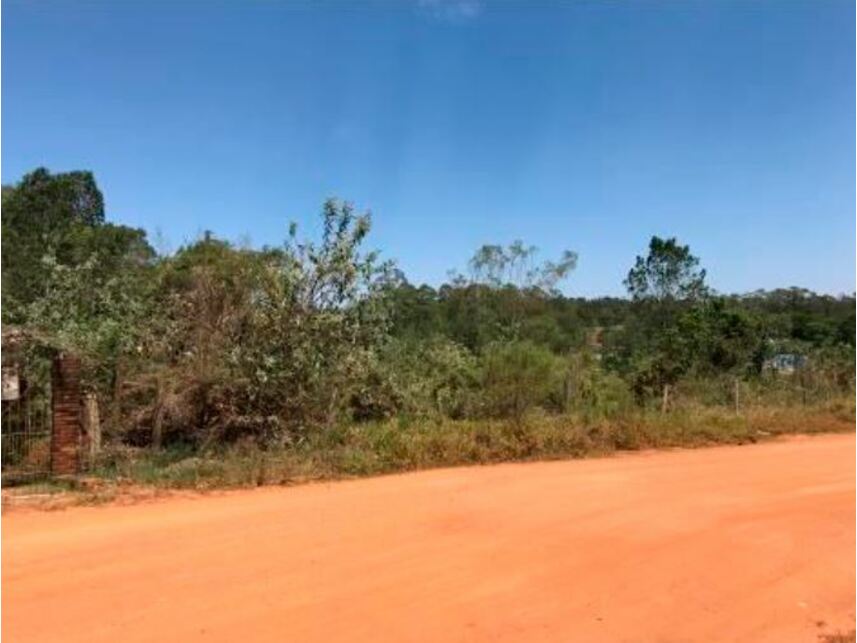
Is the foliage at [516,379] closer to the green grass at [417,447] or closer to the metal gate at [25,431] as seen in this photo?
the green grass at [417,447]

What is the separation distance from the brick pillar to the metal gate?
230 millimetres

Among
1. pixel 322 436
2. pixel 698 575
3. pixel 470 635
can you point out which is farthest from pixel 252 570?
pixel 322 436

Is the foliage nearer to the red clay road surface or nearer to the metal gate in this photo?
the red clay road surface

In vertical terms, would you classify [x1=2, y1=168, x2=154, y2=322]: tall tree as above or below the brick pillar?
above

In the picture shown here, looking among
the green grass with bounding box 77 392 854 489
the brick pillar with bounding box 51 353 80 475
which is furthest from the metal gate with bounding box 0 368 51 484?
the green grass with bounding box 77 392 854 489

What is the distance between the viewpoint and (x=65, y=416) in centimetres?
970

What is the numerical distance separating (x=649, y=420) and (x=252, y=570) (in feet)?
27.4

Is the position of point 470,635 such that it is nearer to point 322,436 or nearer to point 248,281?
point 322,436

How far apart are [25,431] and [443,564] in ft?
20.5

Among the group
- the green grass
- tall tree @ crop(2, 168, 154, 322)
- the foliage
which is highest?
tall tree @ crop(2, 168, 154, 322)

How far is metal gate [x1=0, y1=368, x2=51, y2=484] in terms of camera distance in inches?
381

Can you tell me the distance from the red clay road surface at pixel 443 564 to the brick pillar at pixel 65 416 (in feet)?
5.21

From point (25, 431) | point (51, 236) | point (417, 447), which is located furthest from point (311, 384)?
point (51, 236)

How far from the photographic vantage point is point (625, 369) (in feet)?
69.1
